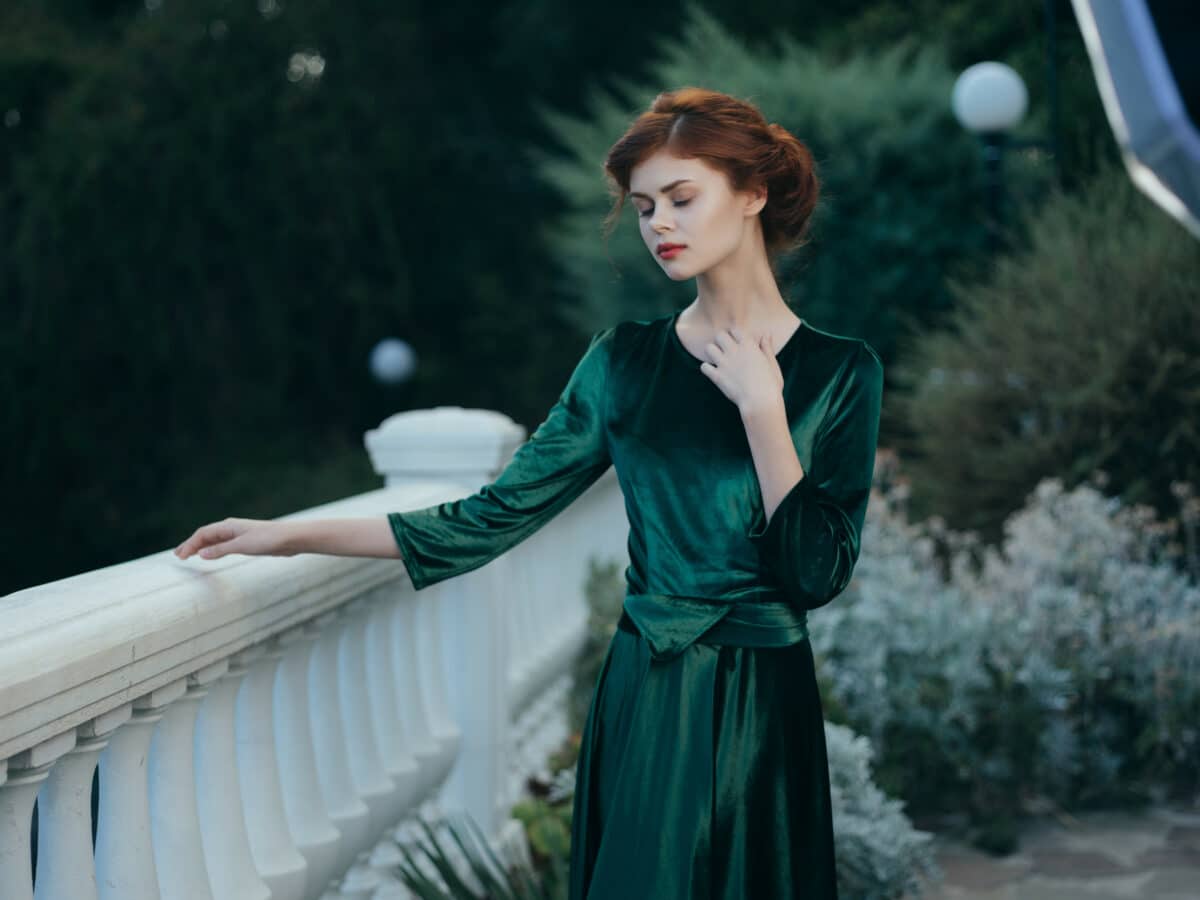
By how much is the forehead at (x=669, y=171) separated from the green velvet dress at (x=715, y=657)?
0.83ft

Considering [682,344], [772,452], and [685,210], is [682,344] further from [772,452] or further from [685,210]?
[772,452]

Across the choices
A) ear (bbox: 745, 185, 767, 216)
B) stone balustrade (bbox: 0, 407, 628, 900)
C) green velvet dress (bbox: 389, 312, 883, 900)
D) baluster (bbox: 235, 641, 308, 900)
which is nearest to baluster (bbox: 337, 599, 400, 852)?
stone balustrade (bbox: 0, 407, 628, 900)

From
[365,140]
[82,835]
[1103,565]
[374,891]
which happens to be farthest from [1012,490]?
[365,140]

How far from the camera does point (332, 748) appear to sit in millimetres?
2457

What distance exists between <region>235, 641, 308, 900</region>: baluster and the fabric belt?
63cm

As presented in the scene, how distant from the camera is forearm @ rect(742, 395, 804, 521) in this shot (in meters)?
1.77

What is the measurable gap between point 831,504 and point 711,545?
19 centimetres

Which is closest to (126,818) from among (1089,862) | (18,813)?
(18,813)

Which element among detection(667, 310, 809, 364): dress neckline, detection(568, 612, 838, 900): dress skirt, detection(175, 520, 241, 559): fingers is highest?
detection(667, 310, 809, 364): dress neckline

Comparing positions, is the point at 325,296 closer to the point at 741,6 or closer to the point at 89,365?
the point at 89,365

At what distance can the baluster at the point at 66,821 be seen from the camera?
5.13 feet

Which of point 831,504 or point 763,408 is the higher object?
point 763,408

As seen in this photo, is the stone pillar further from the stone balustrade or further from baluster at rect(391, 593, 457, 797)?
baluster at rect(391, 593, 457, 797)

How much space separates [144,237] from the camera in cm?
1630
